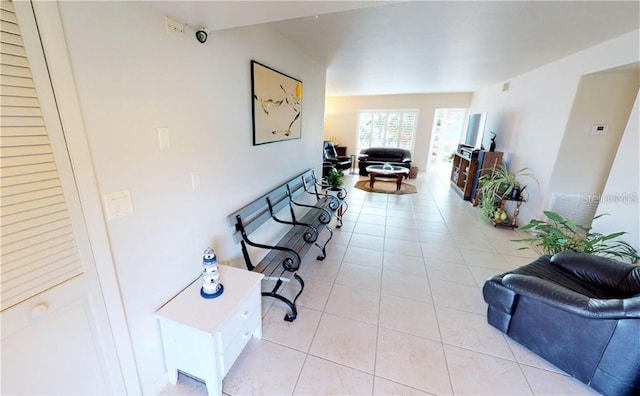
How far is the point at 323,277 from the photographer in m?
2.49

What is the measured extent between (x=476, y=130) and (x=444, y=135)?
3207 mm

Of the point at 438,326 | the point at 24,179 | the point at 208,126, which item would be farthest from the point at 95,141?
the point at 438,326

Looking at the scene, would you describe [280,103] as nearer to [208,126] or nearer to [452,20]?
[208,126]

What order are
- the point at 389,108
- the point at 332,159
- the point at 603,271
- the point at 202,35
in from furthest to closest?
the point at 389,108 → the point at 332,159 → the point at 603,271 → the point at 202,35

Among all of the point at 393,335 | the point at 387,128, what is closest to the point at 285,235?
the point at 393,335

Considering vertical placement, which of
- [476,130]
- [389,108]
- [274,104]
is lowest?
[476,130]

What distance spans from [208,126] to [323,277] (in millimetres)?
1680

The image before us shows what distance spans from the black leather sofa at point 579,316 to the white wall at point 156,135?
2121 millimetres

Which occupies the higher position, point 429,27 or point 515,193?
point 429,27

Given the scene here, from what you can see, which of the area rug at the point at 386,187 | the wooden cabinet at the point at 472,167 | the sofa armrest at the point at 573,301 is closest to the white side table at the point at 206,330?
the sofa armrest at the point at 573,301

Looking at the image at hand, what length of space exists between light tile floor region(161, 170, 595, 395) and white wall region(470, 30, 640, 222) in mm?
1299

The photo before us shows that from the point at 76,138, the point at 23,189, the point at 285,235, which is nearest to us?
the point at 23,189

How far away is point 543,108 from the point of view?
3.65 m

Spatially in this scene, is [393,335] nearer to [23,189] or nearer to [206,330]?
[206,330]
